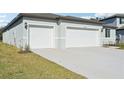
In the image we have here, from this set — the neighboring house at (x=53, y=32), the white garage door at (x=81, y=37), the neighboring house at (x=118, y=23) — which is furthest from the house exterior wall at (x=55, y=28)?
the neighboring house at (x=118, y=23)

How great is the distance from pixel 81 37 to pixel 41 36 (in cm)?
508

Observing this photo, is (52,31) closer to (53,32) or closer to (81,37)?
(53,32)

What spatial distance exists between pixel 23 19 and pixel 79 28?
6.62 meters

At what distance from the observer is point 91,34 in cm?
2147

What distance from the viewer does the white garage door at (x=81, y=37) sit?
19009 millimetres

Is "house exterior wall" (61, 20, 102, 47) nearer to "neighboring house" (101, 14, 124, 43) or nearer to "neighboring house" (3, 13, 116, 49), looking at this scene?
"neighboring house" (3, 13, 116, 49)

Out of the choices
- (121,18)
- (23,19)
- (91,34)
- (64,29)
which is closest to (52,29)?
(64,29)

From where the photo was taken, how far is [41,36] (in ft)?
56.7

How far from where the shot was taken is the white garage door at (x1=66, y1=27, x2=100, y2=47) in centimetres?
1901

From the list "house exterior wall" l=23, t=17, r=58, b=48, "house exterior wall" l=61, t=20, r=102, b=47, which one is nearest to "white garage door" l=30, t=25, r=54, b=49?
"house exterior wall" l=23, t=17, r=58, b=48

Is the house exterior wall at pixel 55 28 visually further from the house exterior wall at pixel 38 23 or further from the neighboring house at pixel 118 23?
the neighboring house at pixel 118 23
